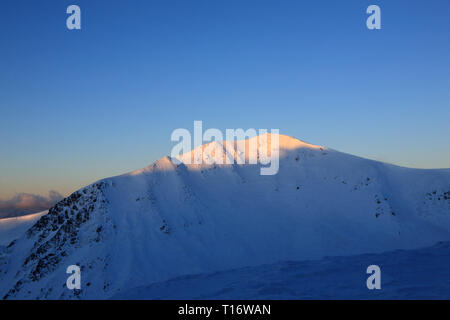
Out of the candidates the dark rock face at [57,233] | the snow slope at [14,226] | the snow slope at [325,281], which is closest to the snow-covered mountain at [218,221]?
the dark rock face at [57,233]

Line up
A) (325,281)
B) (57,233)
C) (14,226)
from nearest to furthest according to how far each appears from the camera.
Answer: (325,281) < (57,233) < (14,226)

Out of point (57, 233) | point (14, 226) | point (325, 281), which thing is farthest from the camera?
point (14, 226)

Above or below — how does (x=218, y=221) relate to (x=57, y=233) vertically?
above

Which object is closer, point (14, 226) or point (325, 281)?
point (325, 281)

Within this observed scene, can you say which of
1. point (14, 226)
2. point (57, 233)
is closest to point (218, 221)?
point (57, 233)

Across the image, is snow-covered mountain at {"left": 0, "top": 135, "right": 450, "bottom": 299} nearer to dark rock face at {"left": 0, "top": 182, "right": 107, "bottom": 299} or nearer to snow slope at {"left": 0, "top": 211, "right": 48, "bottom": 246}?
dark rock face at {"left": 0, "top": 182, "right": 107, "bottom": 299}

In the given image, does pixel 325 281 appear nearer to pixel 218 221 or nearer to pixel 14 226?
pixel 218 221

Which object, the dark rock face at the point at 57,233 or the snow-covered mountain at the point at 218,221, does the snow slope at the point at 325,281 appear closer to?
the snow-covered mountain at the point at 218,221

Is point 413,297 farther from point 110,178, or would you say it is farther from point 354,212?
point 110,178
